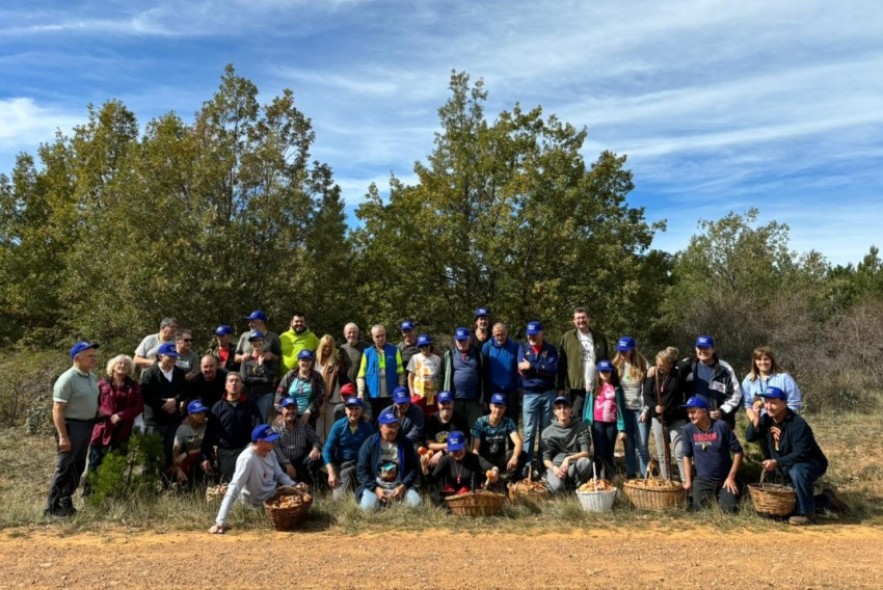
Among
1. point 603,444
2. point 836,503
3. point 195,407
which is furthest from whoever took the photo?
point 603,444

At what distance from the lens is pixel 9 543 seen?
5914mm

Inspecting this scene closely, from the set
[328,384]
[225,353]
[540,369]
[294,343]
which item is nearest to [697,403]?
[540,369]

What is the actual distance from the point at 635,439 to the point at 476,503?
2.24 metres

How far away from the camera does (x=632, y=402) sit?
25.3 feet

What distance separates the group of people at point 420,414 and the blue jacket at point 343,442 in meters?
0.01

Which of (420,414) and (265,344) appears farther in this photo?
(265,344)

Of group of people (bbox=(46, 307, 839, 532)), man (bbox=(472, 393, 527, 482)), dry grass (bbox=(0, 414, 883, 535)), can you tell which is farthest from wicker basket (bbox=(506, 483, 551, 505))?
man (bbox=(472, 393, 527, 482))

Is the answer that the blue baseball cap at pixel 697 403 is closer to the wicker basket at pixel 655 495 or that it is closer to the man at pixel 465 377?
the wicker basket at pixel 655 495

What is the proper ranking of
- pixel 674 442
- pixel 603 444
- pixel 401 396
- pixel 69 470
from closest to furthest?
pixel 69 470 → pixel 401 396 → pixel 674 442 → pixel 603 444

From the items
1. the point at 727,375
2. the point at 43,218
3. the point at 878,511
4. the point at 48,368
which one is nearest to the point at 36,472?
the point at 48,368

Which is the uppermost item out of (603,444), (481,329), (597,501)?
(481,329)

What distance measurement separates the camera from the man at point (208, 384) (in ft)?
24.9

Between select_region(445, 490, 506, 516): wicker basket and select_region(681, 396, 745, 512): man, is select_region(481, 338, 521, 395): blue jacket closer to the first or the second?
select_region(445, 490, 506, 516): wicker basket

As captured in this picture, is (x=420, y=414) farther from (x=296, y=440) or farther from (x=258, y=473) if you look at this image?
(x=258, y=473)
